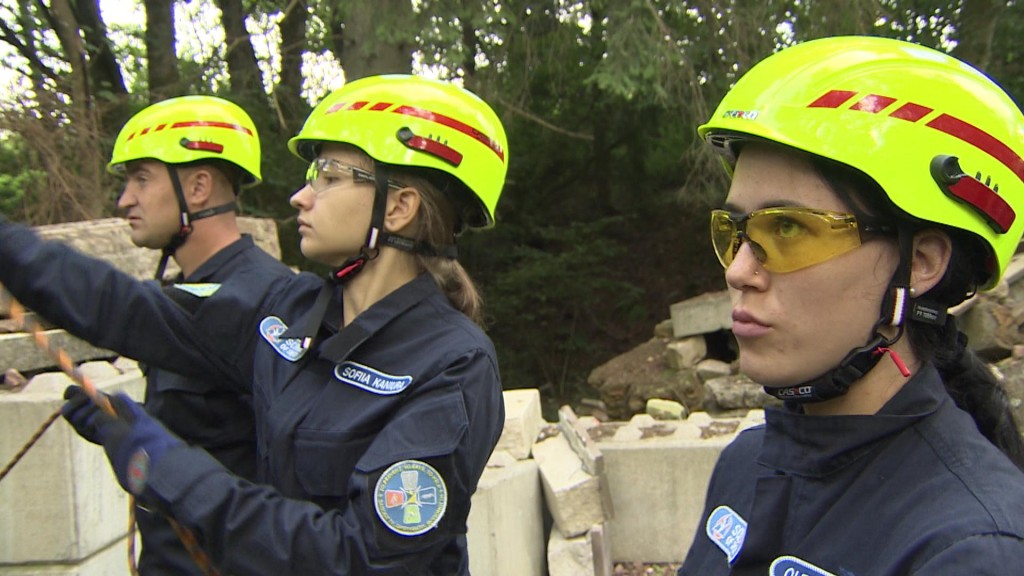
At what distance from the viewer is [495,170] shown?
101 inches

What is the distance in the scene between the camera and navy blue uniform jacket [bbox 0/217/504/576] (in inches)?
71.6

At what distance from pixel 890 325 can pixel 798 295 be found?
14 centimetres

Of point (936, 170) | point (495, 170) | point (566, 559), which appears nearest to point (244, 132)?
point (495, 170)

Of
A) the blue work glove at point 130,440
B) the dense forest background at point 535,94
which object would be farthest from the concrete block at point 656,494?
the blue work glove at point 130,440

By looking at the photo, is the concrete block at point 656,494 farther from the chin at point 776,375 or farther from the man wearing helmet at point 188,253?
the chin at point 776,375

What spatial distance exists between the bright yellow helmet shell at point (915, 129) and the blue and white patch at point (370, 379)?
101 cm

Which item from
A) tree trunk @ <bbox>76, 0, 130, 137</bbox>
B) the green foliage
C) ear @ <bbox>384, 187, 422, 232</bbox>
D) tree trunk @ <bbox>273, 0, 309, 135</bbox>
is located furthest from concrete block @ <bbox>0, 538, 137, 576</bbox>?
tree trunk @ <bbox>76, 0, 130, 137</bbox>

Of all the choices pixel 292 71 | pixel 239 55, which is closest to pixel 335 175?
pixel 239 55

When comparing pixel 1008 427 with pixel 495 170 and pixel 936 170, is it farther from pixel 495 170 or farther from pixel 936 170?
pixel 495 170

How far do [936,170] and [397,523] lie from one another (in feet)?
4.01

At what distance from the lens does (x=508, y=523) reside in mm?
4199

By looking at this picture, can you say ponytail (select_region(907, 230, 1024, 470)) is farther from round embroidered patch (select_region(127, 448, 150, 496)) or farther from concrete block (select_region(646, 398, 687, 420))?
concrete block (select_region(646, 398, 687, 420))

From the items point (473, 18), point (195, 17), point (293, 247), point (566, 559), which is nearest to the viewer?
point (566, 559)

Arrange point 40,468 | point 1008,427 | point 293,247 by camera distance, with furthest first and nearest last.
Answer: point 293,247 → point 40,468 → point 1008,427
